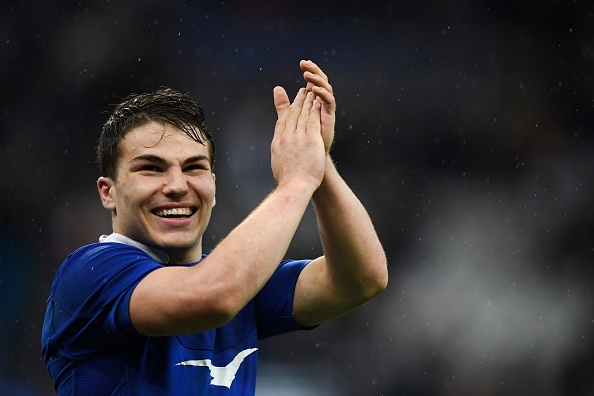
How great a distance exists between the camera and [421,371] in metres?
6.79

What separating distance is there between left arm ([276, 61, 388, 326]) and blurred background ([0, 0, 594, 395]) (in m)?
4.13

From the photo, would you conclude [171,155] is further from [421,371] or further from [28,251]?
[28,251]

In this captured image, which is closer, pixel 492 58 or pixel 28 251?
pixel 28 251

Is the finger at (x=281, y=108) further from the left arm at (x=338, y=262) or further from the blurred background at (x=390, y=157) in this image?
the blurred background at (x=390, y=157)

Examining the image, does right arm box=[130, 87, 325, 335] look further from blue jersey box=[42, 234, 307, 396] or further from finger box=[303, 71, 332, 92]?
finger box=[303, 71, 332, 92]

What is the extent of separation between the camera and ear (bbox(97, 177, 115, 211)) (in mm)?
2624

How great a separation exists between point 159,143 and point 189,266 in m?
0.40

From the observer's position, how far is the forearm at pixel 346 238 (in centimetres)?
250

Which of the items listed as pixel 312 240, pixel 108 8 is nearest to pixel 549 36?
pixel 312 240

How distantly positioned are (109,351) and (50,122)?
5732 millimetres

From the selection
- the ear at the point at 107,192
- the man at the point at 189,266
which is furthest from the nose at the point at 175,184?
the ear at the point at 107,192

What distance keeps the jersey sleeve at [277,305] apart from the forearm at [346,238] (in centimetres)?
20

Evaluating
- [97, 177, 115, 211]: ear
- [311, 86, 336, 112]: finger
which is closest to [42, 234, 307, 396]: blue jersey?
[97, 177, 115, 211]: ear

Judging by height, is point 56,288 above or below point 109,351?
above
